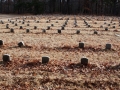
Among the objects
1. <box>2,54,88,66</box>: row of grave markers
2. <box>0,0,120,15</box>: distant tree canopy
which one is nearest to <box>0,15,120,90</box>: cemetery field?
<box>2,54,88,66</box>: row of grave markers

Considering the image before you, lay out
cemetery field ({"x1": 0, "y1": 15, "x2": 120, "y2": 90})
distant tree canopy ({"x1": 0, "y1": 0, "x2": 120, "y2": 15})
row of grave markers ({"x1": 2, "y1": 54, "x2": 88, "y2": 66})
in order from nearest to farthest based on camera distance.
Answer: cemetery field ({"x1": 0, "y1": 15, "x2": 120, "y2": 90}) → row of grave markers ({"x1": 2, "y1": 54, "x2": 88, "y2": 66}) → distant tree canopy ({"x1": 0, "y1": 0, "x2": 120, "y2": 15})

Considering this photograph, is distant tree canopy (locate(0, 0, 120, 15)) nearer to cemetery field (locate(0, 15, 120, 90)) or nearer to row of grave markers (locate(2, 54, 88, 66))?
cemetery field (locate(0, 15, 120, 90))

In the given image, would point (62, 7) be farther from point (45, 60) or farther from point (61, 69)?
point (61, 69)

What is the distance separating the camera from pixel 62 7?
50.2 meters

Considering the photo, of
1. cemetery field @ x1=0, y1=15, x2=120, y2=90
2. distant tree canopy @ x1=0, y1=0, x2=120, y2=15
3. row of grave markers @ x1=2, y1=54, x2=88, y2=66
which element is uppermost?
distant tree canopy @ x1=0, y1=0, x2=120, y2=15

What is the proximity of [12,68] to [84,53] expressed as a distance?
105 inches

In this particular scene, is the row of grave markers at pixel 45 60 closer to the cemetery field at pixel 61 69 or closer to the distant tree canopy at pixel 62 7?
the cemetery field at pixel 61 69

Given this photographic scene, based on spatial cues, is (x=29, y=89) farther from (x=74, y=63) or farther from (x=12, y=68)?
(x=74, y=63)

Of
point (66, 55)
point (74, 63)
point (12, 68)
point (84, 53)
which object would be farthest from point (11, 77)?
point (84, 53)

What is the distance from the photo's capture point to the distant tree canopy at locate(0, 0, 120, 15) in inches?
1816

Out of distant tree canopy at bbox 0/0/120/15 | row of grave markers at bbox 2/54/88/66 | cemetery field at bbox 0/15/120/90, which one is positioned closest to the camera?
cemetery field at bbox 0/15/120/90

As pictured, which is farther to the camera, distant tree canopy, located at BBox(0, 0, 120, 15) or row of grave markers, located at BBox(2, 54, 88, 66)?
distant tree canopy, located at BBox(0, 0, 120, 15)

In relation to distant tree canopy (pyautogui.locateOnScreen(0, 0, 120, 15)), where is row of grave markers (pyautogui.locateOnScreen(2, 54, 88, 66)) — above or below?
below

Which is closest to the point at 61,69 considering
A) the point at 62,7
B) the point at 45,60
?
the point at 45,60
